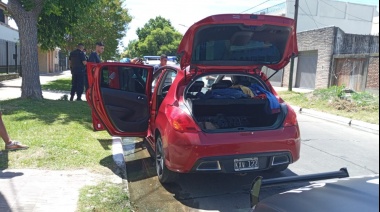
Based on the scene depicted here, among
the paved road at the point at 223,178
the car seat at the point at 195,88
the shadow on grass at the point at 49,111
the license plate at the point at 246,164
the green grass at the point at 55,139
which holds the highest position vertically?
the car seat at the point at 195,88

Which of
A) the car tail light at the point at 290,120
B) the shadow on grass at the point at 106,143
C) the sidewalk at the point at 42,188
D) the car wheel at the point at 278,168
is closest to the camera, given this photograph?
the sidewalk at the point at 42,188

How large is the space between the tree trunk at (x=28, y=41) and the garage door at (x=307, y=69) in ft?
51.6

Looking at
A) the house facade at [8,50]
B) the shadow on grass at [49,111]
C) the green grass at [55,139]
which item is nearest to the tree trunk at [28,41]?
the shadow on grass at [49,111]

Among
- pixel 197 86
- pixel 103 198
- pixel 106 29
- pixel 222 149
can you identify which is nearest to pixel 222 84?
pixel 197 86

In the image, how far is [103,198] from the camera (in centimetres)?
377

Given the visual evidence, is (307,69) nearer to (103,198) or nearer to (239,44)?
(239,44)

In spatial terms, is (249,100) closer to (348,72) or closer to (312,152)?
(312,152)

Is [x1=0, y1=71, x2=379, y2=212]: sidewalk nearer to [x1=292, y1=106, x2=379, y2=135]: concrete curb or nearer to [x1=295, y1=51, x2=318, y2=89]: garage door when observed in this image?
[x1=292, y1=106, x2=379, y2=135]: concrete curb

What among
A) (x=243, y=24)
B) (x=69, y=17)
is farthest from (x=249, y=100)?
(x=69, y=17)

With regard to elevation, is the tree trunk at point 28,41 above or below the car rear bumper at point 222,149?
above

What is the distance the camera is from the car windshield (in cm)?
443

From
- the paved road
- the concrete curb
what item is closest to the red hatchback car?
the paved road

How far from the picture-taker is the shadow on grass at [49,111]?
287 inches

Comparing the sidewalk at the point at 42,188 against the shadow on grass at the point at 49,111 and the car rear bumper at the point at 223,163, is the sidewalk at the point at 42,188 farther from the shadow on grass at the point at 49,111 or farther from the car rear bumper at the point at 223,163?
the shadow on grass at the point at 49,111
